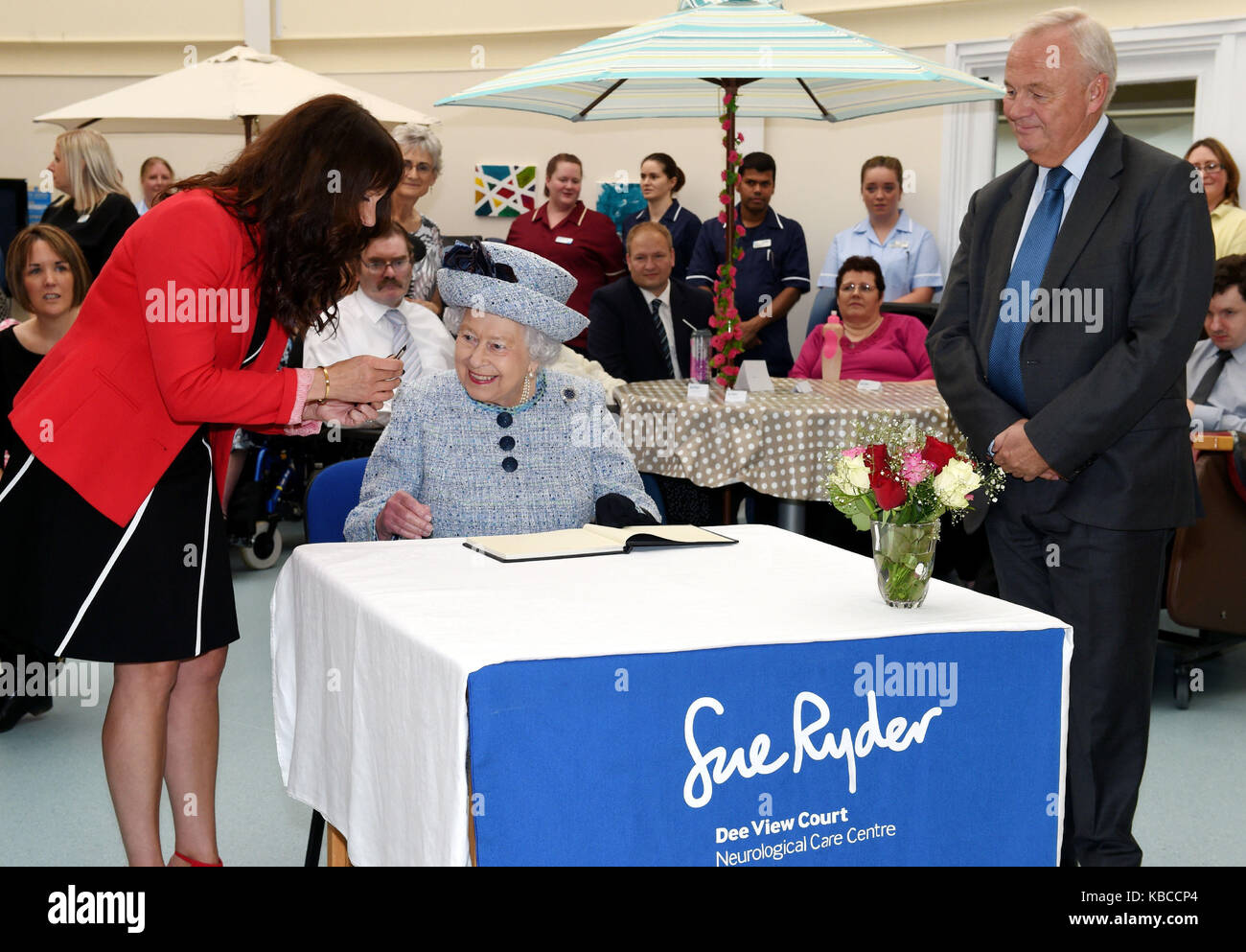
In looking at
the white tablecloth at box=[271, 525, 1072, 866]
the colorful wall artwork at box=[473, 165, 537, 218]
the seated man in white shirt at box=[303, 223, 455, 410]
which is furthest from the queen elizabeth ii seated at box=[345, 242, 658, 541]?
the colorful wall artwork at box=[473, 165, 537, 218]

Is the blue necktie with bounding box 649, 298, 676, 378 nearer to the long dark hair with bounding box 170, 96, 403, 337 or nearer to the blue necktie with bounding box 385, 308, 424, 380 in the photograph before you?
the blue necktie with bounding box 385, 308, 424, 380

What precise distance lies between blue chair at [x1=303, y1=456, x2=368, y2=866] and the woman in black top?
1.40 m

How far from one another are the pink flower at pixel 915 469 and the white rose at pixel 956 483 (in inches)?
0.8

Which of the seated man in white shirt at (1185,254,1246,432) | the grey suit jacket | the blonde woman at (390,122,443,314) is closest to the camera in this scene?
the grey suit jacket

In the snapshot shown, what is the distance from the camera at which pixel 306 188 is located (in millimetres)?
2143

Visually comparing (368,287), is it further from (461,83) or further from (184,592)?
(461,83)

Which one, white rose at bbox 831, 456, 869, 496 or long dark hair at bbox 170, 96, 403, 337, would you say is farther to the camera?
long dark hair at bbox 170, 96, 403, 337

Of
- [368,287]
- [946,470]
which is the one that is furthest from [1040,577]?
[368,287]

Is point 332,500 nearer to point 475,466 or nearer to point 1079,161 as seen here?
point 475,466

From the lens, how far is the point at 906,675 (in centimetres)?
167

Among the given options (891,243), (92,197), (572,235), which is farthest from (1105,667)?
(92,197)

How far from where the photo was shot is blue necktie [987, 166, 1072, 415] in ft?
8.33

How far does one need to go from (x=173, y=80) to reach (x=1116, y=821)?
5461mm

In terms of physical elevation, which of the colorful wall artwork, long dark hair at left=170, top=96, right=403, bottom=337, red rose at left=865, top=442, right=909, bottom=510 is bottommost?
red rose at left=865, top=442, right=909, bottom=510
